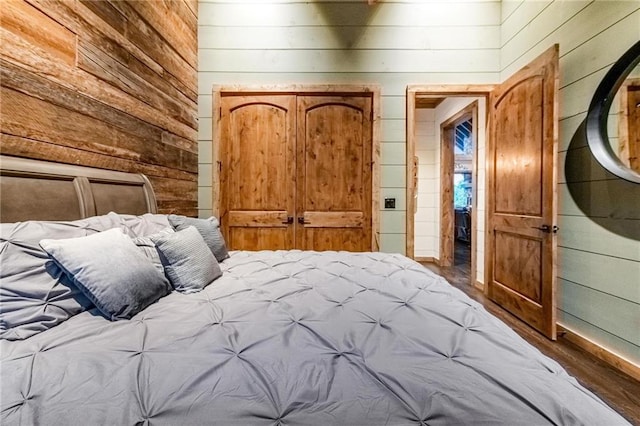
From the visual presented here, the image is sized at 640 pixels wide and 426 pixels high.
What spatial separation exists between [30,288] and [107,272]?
0.68 ft

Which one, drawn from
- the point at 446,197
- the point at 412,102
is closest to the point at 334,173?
the point at 412,102

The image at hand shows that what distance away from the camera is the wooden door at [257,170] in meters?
3.08

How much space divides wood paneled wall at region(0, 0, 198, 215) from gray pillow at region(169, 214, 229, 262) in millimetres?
574

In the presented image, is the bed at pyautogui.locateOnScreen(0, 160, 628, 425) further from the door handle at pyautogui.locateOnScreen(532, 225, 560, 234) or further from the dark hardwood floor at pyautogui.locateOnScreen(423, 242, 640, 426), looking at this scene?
the door handle at pyautogui.locateOnScreen(532, 225, 560, 234)

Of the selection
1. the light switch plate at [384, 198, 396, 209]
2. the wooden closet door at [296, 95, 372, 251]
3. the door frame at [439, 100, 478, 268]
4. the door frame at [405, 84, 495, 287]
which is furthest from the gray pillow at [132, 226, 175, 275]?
the door frame at [439, 100, 478, 268]

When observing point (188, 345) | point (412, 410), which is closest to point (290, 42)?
point (188, 345)

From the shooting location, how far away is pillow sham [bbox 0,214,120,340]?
885 mm

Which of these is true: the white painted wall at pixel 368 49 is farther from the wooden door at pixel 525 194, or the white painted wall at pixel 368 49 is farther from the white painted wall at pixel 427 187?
the white painted wall at pixel 427 187

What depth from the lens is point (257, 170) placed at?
3.10 metres

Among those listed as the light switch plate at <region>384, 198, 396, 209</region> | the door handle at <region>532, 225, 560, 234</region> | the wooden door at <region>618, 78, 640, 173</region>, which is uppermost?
the wooden door at <region>618, 78, 640, 173</region>

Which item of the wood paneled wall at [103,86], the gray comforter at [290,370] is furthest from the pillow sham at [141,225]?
the gray comforter at [290,370]

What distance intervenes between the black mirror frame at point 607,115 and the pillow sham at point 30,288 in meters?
2.98

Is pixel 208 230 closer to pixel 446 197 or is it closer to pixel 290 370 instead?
pixel 290 370

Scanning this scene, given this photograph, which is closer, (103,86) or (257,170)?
(103,86)
